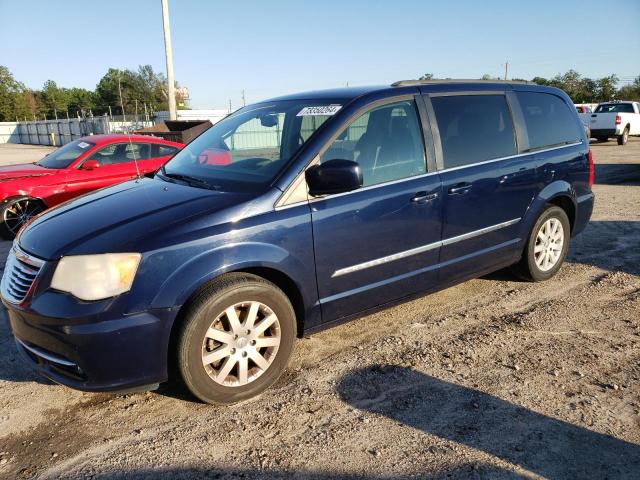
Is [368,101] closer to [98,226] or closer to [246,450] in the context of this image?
[98,226]

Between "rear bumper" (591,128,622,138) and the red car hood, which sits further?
"rear bumper" (591,128,622,138)

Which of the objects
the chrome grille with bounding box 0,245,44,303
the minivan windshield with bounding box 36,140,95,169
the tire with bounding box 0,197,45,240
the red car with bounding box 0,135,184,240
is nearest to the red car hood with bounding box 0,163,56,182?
the red car with bounding box 0,135,184,240

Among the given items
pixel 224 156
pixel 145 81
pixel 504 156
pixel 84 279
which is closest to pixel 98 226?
pixel 84 279

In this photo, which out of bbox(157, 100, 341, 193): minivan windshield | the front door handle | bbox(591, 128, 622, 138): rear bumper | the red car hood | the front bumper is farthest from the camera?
bbox(591, 128, 622, 138): rear bumper

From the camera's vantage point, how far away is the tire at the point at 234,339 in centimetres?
280

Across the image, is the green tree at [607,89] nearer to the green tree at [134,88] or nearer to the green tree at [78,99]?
the green tree at [134,88]

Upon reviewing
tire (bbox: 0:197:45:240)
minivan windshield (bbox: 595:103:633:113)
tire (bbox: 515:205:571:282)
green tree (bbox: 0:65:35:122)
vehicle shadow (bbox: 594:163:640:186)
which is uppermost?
green tree (bbox: 0:65:35:122)

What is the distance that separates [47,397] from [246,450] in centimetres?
146

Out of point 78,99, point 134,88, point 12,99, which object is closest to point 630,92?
point 134,88

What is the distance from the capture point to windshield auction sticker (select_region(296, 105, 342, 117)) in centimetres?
350

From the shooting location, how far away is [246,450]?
260 cm

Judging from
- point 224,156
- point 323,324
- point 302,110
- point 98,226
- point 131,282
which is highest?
point 302,110

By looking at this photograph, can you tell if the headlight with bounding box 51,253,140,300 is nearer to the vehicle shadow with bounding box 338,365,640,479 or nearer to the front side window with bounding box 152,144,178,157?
the vehicle shadow with bounding box 338,365,640,479

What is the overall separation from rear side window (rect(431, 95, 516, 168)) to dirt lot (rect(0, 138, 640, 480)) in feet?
4.37
